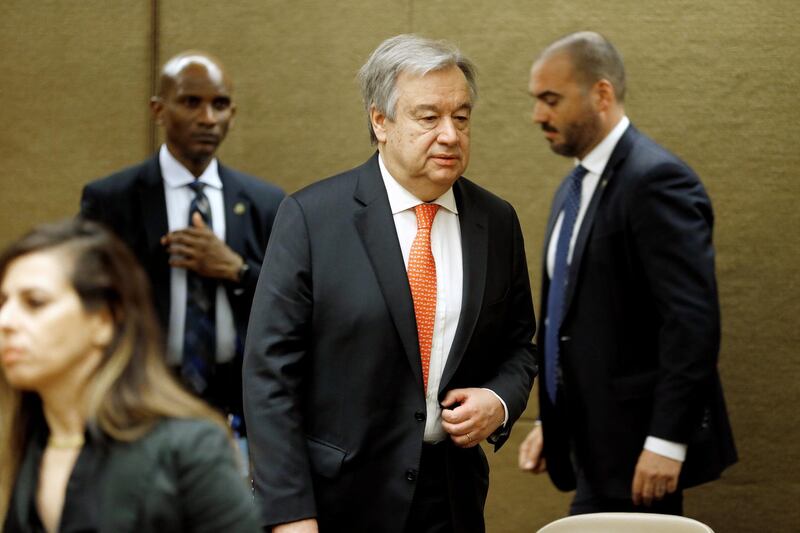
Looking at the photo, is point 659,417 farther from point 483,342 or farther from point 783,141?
point 783,141

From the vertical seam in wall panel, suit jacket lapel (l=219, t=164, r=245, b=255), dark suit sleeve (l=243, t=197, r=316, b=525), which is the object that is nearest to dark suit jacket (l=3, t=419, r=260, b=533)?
dark suit sleeve (l=243, t=197, r=316, b=525)

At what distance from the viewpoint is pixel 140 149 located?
511 cm

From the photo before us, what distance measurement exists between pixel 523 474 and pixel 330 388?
2.34 metres

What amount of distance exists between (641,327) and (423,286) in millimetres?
1145

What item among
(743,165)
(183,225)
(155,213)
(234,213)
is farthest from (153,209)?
(743,165)

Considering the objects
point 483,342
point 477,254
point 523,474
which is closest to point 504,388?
point 483,342

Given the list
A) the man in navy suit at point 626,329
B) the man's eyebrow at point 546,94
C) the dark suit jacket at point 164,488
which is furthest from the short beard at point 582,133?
the dark suit jacket at point 164,488

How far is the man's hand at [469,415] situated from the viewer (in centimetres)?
281

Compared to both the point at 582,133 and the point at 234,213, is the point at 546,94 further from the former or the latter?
the point at 234,213

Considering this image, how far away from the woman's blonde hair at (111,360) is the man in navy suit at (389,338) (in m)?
0.91

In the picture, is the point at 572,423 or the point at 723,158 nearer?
the point at 572,423

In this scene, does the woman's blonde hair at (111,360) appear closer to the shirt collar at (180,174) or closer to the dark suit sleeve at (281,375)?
the dark suit sleeve at (281,375)

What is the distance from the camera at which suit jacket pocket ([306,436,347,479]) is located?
284cm

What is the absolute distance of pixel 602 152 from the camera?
13.1ft
